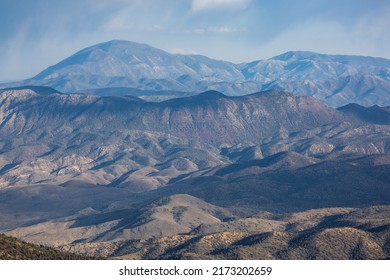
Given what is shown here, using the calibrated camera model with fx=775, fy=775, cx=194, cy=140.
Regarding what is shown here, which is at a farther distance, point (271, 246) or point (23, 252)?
point (271, 246)

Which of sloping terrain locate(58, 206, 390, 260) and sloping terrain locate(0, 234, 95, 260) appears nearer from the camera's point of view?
sloping terrain locate(0, 234, 95, 260)

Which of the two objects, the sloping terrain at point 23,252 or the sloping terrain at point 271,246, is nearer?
the sloping terrain at point 23,252

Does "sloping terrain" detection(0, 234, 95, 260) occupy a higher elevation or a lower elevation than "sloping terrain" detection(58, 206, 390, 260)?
higher

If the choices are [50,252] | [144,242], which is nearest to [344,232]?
[144,242]

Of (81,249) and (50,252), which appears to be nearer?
(50,252)

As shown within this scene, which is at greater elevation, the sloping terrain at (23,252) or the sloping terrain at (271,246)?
the sloping terrain at (23,252)

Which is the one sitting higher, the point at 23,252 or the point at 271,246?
the point at 23,252
